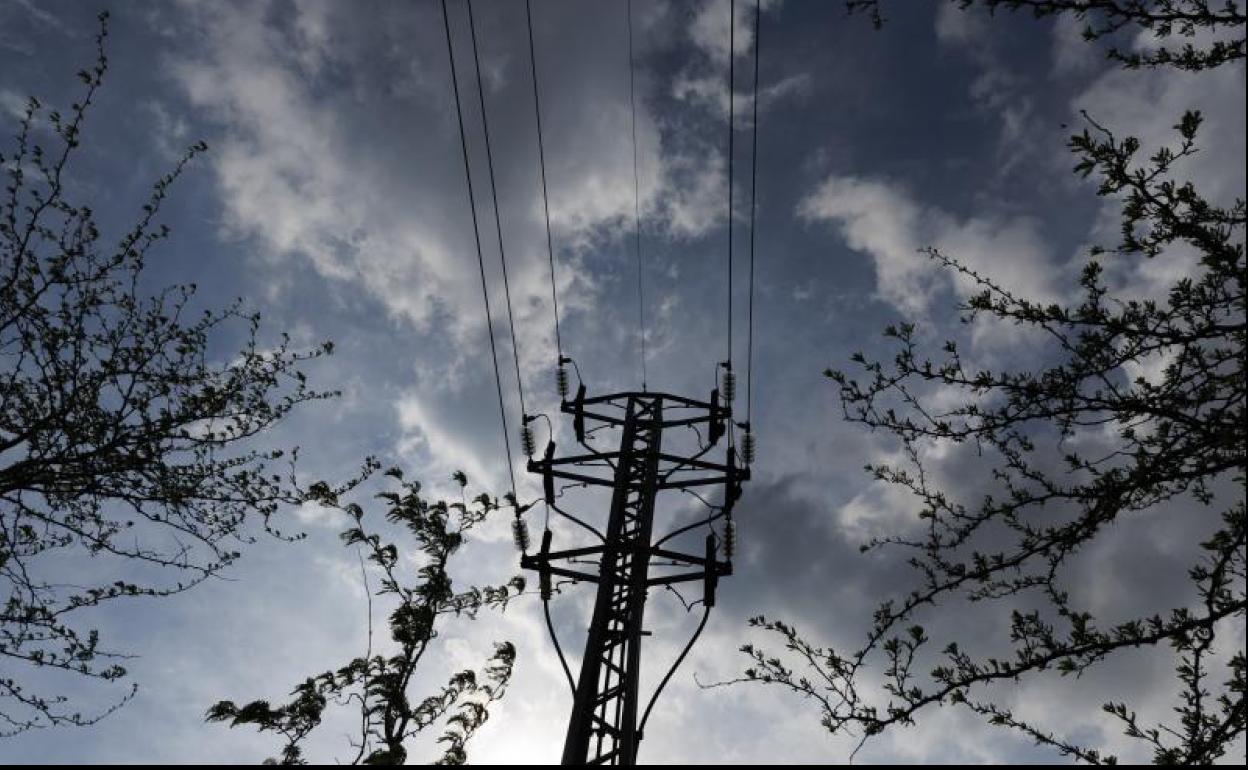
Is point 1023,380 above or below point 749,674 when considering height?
above

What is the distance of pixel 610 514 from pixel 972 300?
4.54 meters

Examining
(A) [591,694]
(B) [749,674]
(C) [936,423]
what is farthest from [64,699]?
(C) [936,423]

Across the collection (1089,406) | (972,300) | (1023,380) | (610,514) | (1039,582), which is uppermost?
(610,514)

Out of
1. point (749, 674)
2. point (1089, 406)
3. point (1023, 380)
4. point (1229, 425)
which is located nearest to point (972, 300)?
point (1023, 380)

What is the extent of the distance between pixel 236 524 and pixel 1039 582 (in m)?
8.73

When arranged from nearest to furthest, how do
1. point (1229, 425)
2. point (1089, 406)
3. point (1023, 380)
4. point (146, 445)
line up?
point (1229, 425) < point (1089, 406) < point (1023, 380) < point (146, 445)

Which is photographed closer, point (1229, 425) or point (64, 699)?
point (1229, 425)

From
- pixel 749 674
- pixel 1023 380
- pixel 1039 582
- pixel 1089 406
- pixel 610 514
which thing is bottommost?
pixel 749 674

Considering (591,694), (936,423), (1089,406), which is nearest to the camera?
(1089,406)

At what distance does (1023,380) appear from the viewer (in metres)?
4.13

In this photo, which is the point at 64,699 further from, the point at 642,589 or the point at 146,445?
the point at 642,589

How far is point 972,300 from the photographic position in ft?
14.2

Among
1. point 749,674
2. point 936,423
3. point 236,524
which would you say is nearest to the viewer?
point 936,423

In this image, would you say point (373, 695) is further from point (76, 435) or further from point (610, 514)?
point (76, 435)
